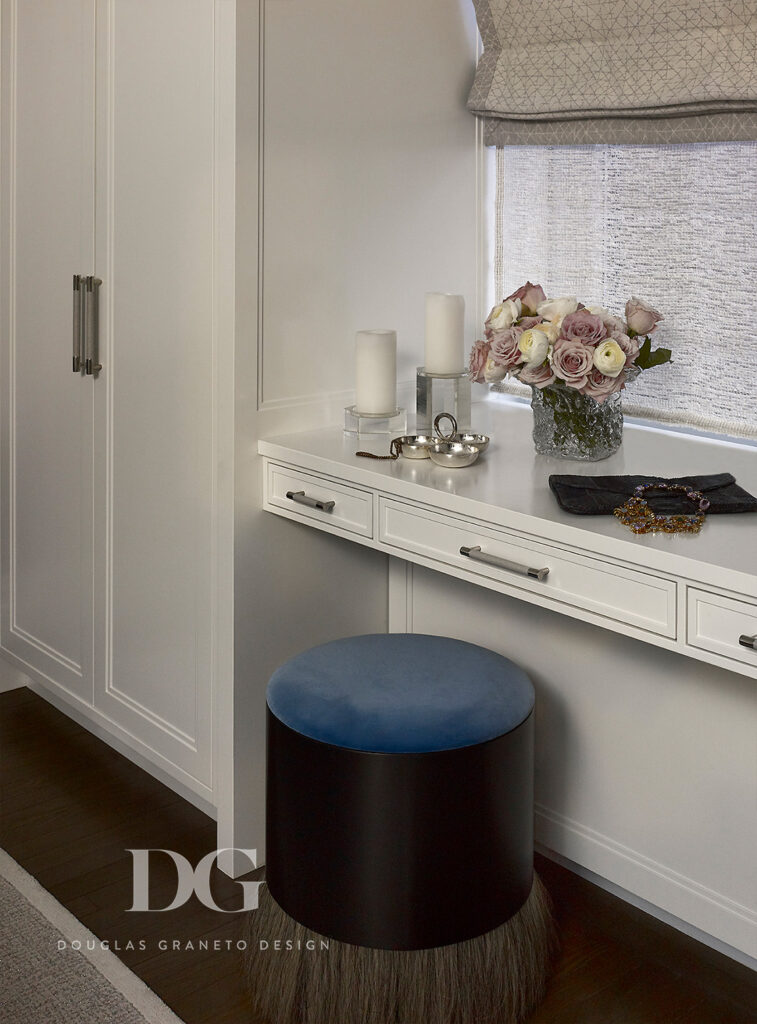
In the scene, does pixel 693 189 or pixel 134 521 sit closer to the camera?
pixel 693 189

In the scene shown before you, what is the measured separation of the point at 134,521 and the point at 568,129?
118cm

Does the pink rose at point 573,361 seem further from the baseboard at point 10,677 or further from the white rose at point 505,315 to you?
the baseboard at point 10,677

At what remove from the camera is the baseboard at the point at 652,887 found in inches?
73.0

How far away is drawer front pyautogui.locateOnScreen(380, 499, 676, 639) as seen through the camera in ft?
4.73

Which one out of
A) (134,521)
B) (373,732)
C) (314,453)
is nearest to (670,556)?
(373,732)

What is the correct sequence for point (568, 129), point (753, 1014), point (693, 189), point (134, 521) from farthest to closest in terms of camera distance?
point (134, 521) → point (568, 129) → point (693, 189) → point (753, 1014)

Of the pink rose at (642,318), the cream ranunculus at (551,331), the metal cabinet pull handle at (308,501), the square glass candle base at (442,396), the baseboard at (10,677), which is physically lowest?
the baseboard at (10,677)

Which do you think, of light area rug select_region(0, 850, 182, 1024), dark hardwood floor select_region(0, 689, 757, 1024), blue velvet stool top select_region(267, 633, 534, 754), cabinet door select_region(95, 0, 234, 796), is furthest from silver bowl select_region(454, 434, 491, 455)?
light area rug select_region(0, 850, 182, 1024)

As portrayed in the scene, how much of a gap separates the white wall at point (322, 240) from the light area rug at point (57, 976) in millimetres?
344

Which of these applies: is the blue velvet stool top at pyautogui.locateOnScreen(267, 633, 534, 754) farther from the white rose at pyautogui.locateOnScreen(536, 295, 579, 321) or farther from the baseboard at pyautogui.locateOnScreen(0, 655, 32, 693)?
the baseboard at pyautogui.locateOnScreen(0, 655, 32, 693)

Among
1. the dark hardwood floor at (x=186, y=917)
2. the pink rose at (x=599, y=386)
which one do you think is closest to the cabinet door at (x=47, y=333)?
the dark hardwood floor at (x=186, y=917)

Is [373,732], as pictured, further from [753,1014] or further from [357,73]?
[357,73]

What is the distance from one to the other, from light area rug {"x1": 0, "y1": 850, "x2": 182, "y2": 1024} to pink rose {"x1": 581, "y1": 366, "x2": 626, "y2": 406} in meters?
1.20

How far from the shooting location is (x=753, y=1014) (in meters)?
1.74
